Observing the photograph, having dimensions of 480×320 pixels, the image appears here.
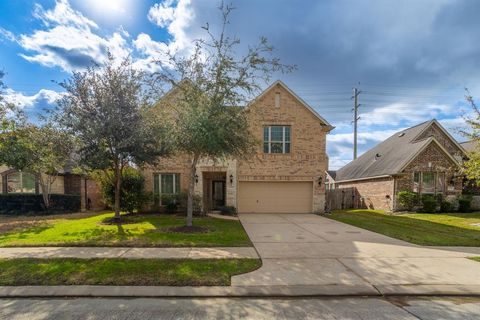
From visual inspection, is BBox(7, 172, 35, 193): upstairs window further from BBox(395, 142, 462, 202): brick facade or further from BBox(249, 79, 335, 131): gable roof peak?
BBox(395, 142, 462, 202): brick facade

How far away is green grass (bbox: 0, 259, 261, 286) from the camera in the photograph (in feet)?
16.6

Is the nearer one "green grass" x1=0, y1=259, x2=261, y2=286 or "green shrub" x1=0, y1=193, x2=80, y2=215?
"green grass" x1=0, y1=259, x2=261, y2=286

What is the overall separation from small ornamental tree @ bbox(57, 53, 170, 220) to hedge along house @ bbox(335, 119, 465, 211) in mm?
16293

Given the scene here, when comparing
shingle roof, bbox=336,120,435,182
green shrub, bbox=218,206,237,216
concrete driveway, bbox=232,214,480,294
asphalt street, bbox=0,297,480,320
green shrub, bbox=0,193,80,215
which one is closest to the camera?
asphalt street, bbox=0,297,480,320

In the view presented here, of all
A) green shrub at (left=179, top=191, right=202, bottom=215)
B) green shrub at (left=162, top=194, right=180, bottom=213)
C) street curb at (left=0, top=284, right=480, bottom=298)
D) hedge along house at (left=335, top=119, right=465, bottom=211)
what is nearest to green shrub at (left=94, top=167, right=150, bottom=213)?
green shrub at (left=162, top=194, right=180, bottom=213)

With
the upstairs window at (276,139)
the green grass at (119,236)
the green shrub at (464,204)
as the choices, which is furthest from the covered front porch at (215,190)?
the green shrub at (464,204)

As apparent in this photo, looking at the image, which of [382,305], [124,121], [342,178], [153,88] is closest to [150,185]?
[124,121]

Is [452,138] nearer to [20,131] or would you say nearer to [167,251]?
[167,251]

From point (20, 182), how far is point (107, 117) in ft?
41.5

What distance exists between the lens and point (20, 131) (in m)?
13.6

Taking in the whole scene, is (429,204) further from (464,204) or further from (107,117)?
(107,117)

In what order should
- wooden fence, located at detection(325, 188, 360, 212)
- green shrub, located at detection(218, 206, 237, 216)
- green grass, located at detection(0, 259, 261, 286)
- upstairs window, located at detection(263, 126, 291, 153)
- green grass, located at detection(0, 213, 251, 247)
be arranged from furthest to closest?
wooden fence, located at detection(325, 188, 360, 212)
upstairs window, located at detection(263, 126, 291, 153)
green shrub, located at detection(218, 206, 237, 216)
green grass, located at detection(0, 213, 251, 247)
green grass, located at detection(0, 259, 261, 286)

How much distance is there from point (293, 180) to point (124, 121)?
34.5 ft

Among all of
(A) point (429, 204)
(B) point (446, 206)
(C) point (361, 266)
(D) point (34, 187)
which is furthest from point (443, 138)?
(D) point (34, 187)
